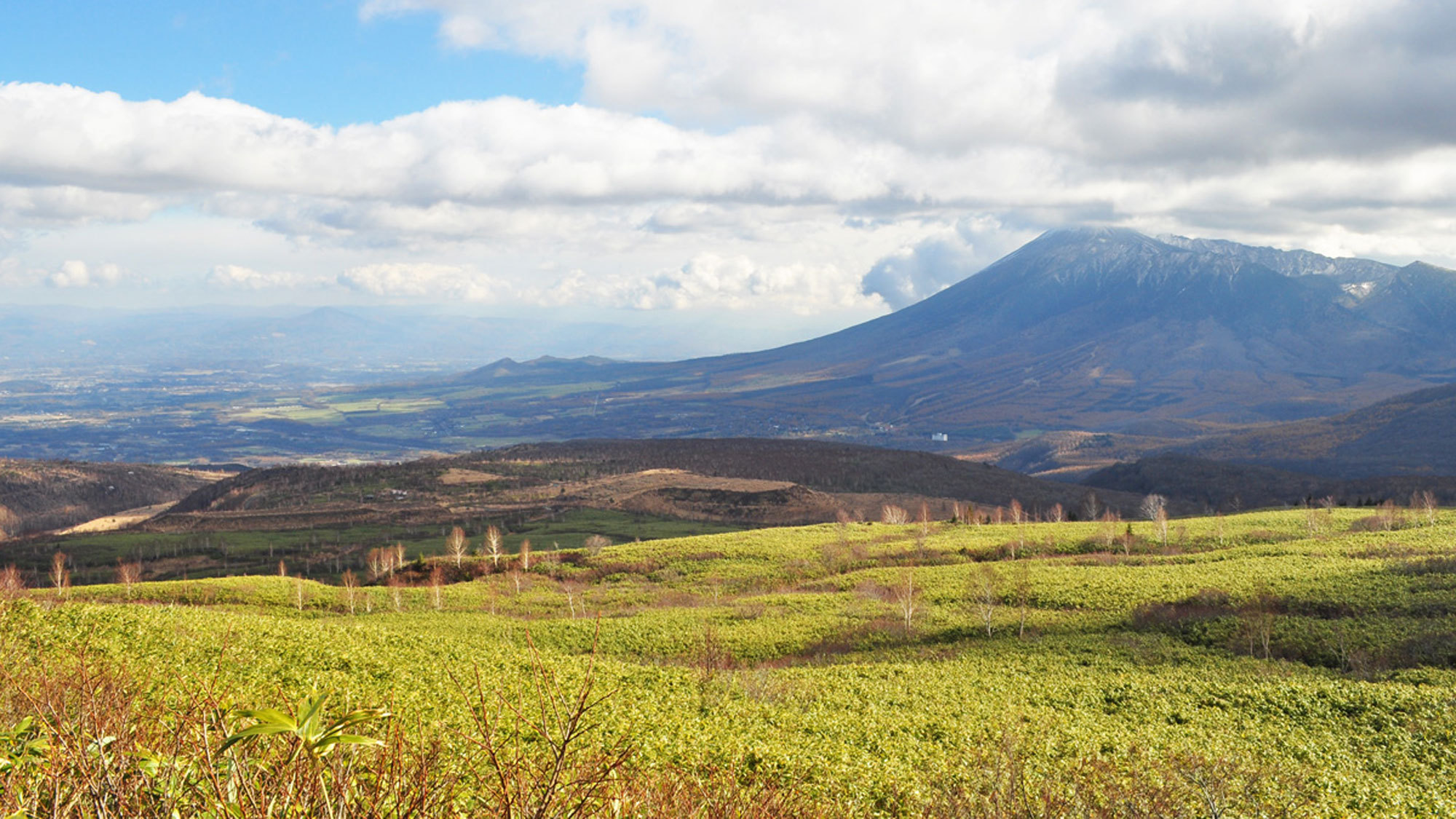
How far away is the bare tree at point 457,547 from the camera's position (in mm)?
66812

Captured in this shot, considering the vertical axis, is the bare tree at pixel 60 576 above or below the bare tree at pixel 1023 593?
above

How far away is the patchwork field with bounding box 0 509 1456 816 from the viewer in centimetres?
602

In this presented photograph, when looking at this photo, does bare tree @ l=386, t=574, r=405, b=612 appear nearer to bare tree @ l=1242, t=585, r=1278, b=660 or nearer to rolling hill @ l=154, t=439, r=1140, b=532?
bare tree @ l=1242, t=585, r=1278, b=660

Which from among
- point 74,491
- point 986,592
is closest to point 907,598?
point 986,592

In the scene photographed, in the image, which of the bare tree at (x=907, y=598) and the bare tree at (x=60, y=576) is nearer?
the bare tree at (x=907, y=598)

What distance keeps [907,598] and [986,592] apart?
20.8 feet

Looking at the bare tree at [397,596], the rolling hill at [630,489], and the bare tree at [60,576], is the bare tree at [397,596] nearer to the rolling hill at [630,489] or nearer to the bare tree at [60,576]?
the bare tree at [60,576]

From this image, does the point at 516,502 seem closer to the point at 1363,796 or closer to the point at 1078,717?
the point at 1078,717

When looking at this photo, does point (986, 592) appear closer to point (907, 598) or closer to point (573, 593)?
point (907, 598)

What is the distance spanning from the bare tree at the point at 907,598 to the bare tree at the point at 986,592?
3.43m

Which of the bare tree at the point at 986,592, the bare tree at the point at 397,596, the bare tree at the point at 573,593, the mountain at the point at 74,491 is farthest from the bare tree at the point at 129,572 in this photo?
the mountain at the point at 74,491

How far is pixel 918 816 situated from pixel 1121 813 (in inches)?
138

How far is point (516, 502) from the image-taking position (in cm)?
12731

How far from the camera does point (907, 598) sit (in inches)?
1710
